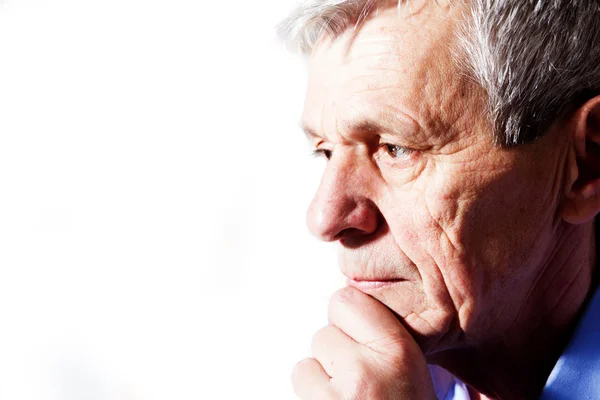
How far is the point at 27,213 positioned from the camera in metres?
2.46

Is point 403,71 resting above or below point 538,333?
above

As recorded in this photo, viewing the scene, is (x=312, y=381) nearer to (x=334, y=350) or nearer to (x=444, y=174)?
(x=334, y=350)

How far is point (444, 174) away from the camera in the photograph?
1.33m

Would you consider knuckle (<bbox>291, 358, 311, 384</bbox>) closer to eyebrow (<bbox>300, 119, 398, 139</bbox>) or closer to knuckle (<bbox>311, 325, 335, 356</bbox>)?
knuckle (<bbox>311, 325, 335, 356</bbox>)

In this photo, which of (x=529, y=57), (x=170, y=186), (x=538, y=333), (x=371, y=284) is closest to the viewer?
(x=529, y=57)

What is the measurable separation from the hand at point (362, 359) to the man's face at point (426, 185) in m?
0.04

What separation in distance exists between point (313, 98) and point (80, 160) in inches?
47.5

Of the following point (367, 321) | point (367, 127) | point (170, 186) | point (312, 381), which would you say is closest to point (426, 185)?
point (367, 127)

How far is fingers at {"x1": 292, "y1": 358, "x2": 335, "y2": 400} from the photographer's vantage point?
54.8 inches

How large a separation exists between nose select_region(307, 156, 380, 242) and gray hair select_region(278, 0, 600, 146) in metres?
0.26

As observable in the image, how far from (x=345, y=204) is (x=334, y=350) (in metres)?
0.28

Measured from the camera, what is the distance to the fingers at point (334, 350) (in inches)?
54.6

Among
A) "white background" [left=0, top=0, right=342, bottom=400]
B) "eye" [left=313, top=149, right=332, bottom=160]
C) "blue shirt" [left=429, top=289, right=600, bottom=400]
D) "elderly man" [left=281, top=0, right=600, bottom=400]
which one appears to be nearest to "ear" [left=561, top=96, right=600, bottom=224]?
"elderly man" [left=281, top=0, right=600, bottom=400]

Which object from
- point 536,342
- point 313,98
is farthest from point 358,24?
point 536,342
